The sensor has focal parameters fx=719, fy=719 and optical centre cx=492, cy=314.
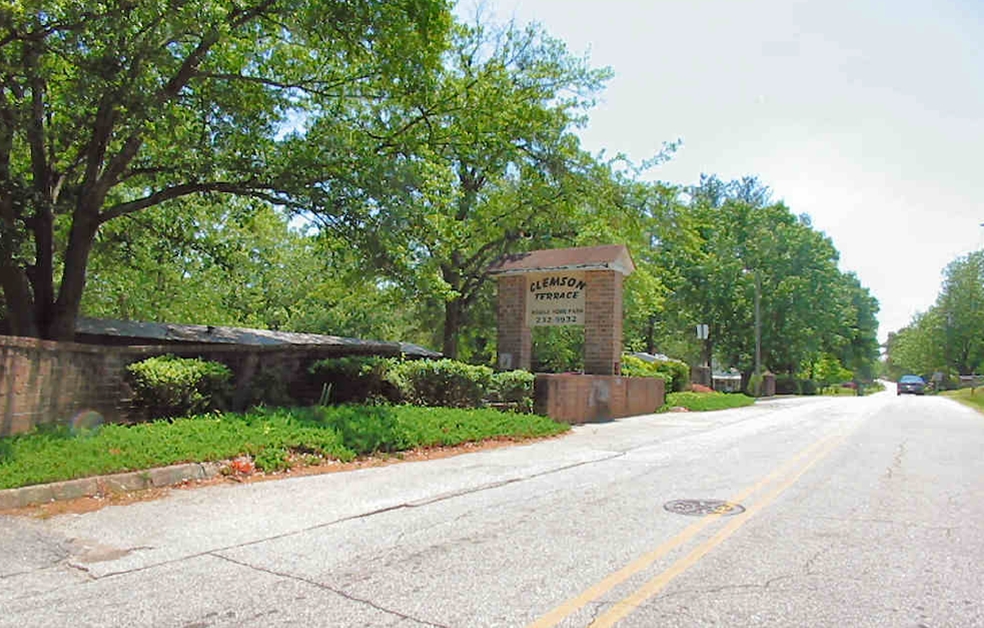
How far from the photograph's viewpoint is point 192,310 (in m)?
26.0

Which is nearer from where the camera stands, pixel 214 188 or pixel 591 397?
pixel 214 188

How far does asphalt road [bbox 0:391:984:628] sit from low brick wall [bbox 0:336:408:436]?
2869 mm

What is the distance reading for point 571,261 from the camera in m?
18.5

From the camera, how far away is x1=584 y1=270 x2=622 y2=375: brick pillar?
18266mm

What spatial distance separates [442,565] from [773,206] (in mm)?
50180

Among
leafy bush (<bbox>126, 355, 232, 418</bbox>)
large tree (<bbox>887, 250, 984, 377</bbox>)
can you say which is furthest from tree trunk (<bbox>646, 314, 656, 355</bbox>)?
large tree (<bbox>887, 250, 984, 377</bbox>)

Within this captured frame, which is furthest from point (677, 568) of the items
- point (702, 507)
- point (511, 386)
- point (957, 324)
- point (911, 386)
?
point (957, 324)

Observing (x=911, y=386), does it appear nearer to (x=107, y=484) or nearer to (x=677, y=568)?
(x=677, y=568)

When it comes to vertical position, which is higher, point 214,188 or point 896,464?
point 214,188

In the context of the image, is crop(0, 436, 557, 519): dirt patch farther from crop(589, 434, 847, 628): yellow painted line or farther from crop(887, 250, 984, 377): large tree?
crop(887, 250, 984, 377): large tree

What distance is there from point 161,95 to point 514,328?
10.6m

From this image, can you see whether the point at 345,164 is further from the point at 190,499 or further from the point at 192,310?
the point at 192,310

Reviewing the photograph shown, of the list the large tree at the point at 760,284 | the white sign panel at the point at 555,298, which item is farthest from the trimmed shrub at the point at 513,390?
the large tree at the point at 760,284

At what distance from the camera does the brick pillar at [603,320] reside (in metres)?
18.3
